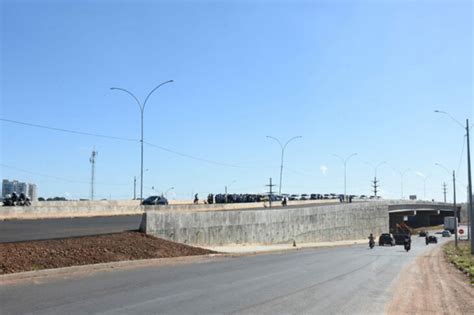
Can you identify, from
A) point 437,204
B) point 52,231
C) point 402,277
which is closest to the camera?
point 402,277

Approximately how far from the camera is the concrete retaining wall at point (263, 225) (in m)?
29.3

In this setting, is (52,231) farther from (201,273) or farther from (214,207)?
(214,207)

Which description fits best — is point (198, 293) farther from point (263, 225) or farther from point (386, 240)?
point (386, 240)

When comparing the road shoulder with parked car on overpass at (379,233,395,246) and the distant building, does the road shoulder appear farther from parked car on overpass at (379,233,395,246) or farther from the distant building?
the distant building

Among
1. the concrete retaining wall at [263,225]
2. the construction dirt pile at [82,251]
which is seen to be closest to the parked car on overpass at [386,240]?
the concrete retaining wall at [263,225]

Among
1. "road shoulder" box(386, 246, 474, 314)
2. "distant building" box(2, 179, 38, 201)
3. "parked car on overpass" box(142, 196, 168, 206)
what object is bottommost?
"road shoulder" box(386, 246, 474, 314)

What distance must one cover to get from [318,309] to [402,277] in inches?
380

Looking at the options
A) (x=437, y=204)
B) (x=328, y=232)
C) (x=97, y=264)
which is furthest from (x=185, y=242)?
(x=437, y=204)

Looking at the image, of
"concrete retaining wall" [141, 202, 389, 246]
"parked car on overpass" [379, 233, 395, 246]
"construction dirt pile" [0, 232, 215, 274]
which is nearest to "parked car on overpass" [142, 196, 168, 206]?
"concrete retaining wall" [141, 202, 389, 246]

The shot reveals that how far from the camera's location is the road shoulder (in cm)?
1192

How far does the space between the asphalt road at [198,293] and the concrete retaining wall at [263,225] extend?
1000cm

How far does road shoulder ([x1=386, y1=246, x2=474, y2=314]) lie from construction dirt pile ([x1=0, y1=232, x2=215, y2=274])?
10.6 metres

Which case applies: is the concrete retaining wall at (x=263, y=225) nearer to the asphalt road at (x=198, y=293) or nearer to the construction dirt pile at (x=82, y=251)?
the construction dirt pile at (x=82, y=251)

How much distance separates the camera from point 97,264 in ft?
61.1
